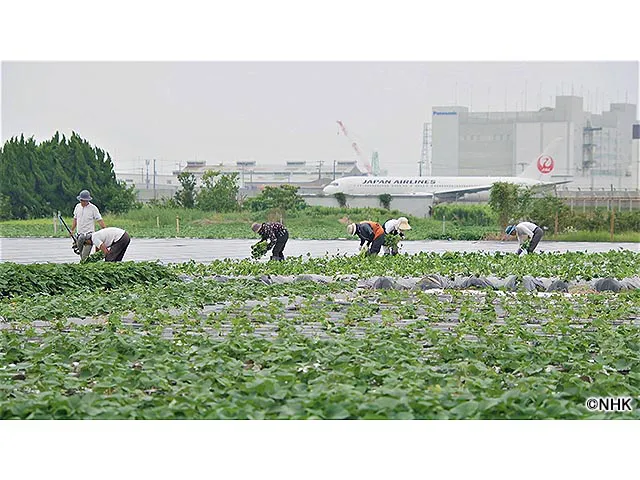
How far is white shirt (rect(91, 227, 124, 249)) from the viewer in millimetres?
11992

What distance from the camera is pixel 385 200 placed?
66.0 ft

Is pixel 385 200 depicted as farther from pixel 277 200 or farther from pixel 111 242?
pixel 111 242

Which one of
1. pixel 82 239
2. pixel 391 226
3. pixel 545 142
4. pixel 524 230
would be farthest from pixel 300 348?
pixel 545 142

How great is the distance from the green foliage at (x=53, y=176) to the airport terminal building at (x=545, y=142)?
24.4 feet

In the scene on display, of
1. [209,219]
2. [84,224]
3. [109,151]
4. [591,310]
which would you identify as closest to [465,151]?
[209,219]

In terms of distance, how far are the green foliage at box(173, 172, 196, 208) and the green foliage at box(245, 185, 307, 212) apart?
104 cm

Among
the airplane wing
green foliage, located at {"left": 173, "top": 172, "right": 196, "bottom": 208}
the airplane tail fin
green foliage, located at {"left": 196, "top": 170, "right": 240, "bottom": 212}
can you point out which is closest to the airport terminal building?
the airplane tail fin

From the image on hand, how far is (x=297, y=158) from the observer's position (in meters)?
19.4

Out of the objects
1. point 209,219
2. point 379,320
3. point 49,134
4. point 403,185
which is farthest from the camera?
point 403,185

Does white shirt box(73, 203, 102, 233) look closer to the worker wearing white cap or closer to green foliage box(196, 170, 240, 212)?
the worker wearing white cap

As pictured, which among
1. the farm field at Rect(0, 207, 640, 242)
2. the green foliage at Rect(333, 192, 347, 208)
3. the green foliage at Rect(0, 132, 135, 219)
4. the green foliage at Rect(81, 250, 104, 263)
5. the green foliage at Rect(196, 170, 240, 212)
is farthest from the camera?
the green foliage at Rect(333, 192, 347, 208)

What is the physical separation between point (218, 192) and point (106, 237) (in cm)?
681

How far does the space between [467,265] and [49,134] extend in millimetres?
6987

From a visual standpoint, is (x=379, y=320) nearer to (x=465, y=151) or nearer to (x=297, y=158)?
(x=297, y=158)
